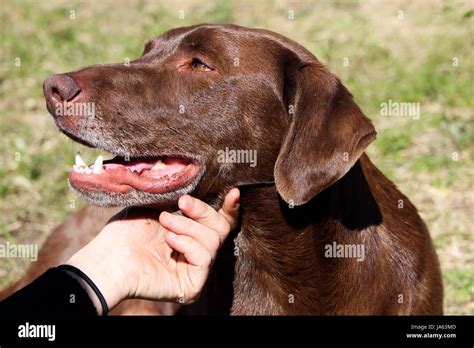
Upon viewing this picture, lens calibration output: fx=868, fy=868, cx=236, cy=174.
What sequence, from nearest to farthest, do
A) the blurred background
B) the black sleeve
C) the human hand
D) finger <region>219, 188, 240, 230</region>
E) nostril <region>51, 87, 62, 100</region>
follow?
the black sleeve → the human hand → nostril <region>51, 87, 62, 100</region> → finger <region>219, 188, 240, 230</region> → the blurred background

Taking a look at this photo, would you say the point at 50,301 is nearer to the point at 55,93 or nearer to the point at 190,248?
the point at 190,248

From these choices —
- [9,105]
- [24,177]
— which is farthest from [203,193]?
[9,105]

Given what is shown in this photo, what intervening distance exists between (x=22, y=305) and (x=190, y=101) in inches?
47.9

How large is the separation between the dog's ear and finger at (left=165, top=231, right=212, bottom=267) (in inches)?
17.1

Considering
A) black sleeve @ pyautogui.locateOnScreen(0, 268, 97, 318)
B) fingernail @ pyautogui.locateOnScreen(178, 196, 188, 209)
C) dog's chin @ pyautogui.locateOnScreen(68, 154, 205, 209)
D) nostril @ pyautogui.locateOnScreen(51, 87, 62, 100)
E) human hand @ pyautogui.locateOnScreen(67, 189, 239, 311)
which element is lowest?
black sleeve @ pyautogui.locateOnScreen(0, 268, 97, 318)

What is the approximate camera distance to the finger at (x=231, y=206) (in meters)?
3.94

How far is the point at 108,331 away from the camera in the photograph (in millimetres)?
3850

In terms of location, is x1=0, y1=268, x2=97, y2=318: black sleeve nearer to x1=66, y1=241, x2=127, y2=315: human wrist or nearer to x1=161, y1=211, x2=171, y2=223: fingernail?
x1=66, y1=241, x2=127, y2=315: human wrist

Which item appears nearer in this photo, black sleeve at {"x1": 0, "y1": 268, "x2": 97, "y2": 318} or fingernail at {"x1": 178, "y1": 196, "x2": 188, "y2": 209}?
black sleeve at {"x1": 0, "y1": 268, "x2": 97, "y2": 318}

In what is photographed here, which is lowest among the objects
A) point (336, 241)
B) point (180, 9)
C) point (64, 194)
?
point (336, 241)

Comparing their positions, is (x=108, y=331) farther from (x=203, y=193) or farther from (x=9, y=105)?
(x=9, y=105)

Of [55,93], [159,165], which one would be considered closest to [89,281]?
[159,165]

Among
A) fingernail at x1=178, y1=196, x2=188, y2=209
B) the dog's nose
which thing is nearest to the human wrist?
fingernail at x1=178, y1=196, x2=188, y2=209

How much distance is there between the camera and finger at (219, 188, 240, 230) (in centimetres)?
394
